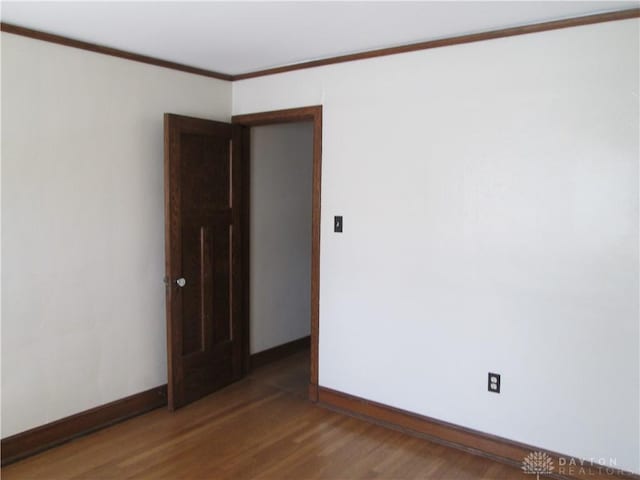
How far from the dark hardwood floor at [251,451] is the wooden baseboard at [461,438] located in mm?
62

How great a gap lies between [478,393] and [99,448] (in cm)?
224

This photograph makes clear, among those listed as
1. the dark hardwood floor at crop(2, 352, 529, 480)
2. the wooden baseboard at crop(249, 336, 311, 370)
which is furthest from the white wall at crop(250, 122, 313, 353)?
the dark hardwood floor at crop(2, 352, 529, 480)

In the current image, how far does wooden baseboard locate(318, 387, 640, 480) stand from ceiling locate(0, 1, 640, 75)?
2294mm

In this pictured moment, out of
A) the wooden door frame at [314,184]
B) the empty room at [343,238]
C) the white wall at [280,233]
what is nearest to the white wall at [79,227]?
the empty room at [343,238]

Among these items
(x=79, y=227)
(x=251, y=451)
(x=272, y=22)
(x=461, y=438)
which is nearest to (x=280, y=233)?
(x=79, y=227)

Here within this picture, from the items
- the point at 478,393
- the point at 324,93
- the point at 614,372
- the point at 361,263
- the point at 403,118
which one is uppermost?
the point at 324,93

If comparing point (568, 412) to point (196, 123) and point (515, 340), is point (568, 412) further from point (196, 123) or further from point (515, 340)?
point (196, 123)

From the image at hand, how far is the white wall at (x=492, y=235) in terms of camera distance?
2.56 m

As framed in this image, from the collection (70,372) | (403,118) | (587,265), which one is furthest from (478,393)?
(70,372)

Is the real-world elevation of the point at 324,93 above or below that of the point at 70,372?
above

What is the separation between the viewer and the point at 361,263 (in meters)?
3.43

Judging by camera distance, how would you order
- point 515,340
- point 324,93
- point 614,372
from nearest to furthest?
1. point 614,372
2. point 515,340
3. point 324,93

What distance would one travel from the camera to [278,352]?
4.63 metres

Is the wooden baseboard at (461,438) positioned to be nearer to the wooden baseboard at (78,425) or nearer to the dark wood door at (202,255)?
the dark wood door at (202,255)
